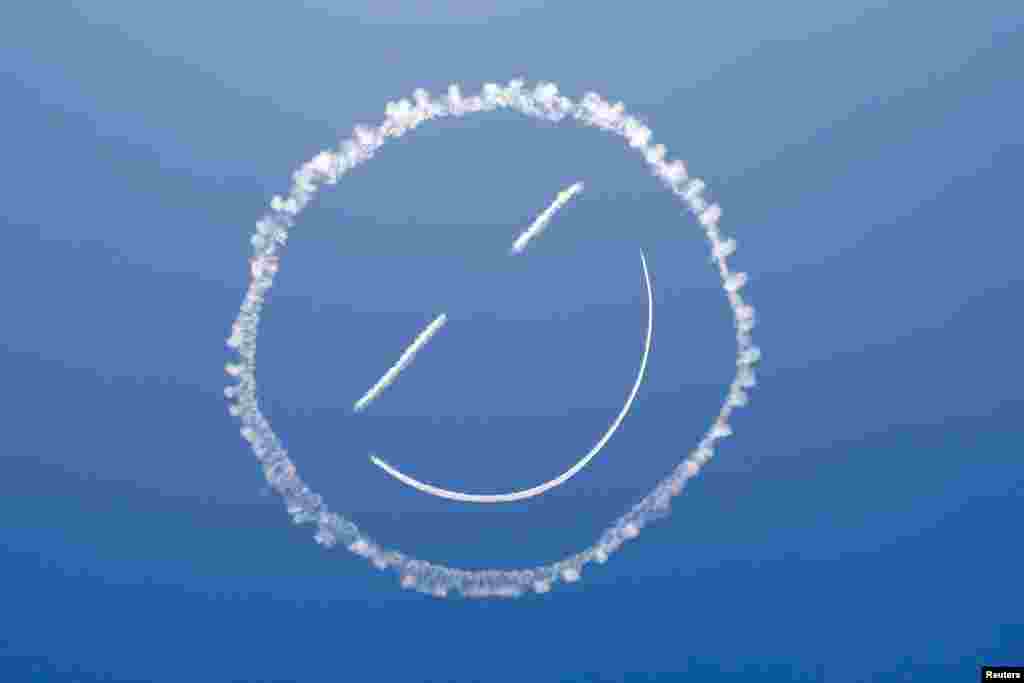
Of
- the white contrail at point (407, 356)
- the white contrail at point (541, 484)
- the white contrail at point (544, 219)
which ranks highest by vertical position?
the white contrail at point (544, 219)

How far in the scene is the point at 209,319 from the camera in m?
0.91

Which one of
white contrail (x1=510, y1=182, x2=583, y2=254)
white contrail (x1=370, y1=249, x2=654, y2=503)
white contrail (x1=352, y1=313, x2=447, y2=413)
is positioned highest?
white contrail (x1=510, y1=182, x2=583, y2=254)

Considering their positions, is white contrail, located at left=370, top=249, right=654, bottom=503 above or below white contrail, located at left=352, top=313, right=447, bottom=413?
below

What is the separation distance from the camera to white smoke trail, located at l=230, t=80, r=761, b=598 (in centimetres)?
89

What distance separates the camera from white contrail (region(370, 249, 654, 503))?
0.97 metres

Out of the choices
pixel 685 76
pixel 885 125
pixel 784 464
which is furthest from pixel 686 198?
pixel 784 464

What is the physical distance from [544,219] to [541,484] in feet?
1.00

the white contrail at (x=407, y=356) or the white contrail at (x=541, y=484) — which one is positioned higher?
the white contrail at (x=407, y=356)

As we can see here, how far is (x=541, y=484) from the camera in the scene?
0.99 metres

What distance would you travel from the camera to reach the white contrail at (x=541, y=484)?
97 centimetres

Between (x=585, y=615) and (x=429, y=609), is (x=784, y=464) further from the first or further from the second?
(x=429, y=609)

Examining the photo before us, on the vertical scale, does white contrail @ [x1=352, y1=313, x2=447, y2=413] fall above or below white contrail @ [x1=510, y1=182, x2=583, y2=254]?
below

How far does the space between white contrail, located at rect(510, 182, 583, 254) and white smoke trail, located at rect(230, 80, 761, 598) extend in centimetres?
7

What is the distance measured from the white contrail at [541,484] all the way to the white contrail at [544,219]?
0.14 metres
